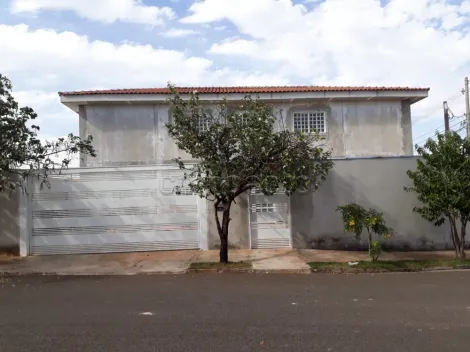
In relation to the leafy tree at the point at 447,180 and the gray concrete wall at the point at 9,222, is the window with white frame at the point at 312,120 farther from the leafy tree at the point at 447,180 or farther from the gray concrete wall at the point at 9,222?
the gray concrete wall at the point at 9,222

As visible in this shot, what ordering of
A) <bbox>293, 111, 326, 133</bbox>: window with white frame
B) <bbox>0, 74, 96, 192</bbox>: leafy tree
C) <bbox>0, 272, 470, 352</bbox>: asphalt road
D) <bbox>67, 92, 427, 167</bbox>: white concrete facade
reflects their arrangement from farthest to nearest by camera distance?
<bbox>293, 111, 326, 133</bbox>: window with white frame < <bbox>67, 92, 427, 167</bbox>: white concrete facade < <bbox>0, 74, 96, 192</bbox>: leafy tree < <bbox>0, 272, 470, 352</bbox>: asphalt road

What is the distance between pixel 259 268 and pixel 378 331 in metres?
5.54

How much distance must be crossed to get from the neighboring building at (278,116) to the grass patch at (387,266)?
6.72 metres

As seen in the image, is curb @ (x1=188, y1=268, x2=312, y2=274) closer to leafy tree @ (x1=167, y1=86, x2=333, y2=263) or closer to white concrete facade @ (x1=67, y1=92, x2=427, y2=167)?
leafy tree @ (x1=167, y1=86, x2=333, y2=263)

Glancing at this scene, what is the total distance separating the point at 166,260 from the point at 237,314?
609 centimetres

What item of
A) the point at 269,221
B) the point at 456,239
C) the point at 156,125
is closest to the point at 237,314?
the point at 269,221

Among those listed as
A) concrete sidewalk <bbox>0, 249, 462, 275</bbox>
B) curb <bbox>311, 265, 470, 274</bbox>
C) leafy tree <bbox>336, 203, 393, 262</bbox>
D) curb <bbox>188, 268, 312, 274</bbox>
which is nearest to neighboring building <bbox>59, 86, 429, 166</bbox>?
concrete sidewalk <bbox>0, 249, 462, 275</bbox>

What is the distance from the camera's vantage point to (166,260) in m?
12.3

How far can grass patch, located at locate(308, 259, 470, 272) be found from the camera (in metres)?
10.8

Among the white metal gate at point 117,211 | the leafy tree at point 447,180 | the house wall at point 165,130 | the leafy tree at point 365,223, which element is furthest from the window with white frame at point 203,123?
the leafy tree at point 447,180

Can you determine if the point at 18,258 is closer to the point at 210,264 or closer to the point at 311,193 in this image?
the point at 210,264

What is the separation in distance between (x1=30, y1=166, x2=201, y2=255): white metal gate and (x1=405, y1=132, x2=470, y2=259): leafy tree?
252 inches

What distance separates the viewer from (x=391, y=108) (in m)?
17.5

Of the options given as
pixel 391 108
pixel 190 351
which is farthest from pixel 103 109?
pixel 190 351
